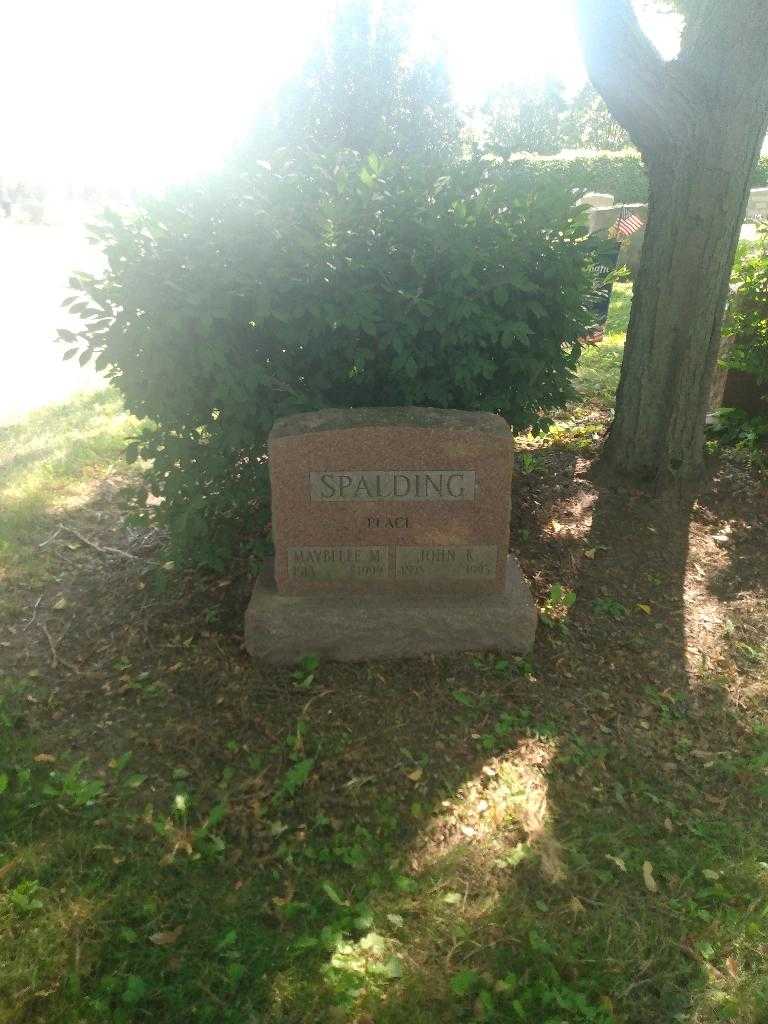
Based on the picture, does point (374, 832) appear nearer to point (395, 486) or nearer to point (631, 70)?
point (395, 486)

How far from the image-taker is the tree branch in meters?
4.29

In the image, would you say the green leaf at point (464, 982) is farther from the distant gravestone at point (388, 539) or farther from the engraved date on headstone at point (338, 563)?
the engraved date on headstone at point (338, 563)

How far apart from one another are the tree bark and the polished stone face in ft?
6.37

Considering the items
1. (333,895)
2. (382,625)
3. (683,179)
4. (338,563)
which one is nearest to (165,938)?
(333,895)

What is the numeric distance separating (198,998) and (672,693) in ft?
8.27

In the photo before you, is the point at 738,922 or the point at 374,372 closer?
the point at 738,922

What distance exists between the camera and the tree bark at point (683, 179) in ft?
14.3

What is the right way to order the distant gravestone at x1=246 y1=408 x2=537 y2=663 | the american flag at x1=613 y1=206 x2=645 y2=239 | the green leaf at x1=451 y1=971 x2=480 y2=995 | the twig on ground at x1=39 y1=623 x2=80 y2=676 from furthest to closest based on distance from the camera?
the american flag at x1=613 y1=206 x2=645 y2=239, the twig on ground at x1=39 y1=623 x2=80 y2=676, the distant gravestone at x1=246 y1=408 x2=537 y2=663, the green leaf at x1=451 y1=971 x2=480 y2=995

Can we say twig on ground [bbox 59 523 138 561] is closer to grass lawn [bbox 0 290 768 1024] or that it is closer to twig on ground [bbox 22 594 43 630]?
grass lawn [bbox 0 290 768 1024]

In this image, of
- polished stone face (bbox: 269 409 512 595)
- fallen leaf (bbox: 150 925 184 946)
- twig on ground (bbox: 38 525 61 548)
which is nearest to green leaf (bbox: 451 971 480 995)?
fallen leaf (bbox: 150 925 184 946)

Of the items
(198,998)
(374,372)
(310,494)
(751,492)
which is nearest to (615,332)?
(751,492)

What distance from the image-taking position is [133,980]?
2.31 metres

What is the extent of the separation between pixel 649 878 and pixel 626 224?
12.0 metres

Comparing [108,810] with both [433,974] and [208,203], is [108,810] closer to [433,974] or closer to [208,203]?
[433,974]
